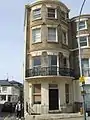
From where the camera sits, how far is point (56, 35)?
31.9m

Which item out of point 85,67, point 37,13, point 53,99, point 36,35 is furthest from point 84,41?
point 53,99

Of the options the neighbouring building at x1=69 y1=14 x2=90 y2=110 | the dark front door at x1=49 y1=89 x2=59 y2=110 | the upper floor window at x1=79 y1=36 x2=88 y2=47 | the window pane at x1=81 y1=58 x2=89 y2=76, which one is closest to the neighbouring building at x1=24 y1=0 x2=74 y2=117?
the dark front door at x1=49 y1=89 x2=59 y2=110

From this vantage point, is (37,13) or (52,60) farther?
(37,13)

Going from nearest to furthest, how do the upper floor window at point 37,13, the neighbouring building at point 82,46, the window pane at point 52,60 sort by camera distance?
the window pane at point 52,60 → the neighbouring building at point 82,46 → the upper floor window at point 37,13

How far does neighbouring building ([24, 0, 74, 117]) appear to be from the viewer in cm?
2953

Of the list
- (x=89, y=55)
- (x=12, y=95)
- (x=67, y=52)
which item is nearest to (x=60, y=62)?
(x=67, y=52)

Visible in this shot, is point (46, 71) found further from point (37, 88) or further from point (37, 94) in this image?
point (37, 94)

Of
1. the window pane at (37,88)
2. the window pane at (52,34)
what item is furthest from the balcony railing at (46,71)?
the window pane at (52,34)

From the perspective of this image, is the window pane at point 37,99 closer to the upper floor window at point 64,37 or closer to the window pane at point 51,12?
the upper floor window at point 64,37

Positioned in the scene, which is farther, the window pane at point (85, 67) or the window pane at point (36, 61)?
the window pane at point (85, 67)

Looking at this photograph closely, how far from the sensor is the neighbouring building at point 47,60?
1163 inches

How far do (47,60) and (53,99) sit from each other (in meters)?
4.62

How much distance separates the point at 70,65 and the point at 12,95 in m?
47.5

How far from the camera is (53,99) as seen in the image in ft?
98.4
